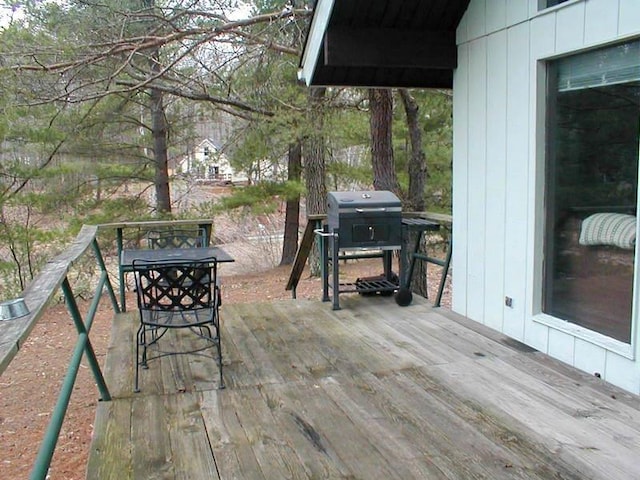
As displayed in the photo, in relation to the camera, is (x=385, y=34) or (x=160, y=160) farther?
(x=160, y=160)

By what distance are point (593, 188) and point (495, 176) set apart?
2.92 feet

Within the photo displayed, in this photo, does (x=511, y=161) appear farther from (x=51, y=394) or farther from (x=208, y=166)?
(x=208, y=166)

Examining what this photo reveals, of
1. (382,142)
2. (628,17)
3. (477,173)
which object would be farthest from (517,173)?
(382,142)

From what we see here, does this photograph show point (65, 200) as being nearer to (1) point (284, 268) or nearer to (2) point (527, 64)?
(1) point (284, 268)

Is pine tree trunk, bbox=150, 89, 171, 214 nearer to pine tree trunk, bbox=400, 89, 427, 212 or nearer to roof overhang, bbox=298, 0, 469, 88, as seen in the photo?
pine tree trunk, bbox=400, 89, 427, 212

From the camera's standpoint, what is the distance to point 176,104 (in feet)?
38.4

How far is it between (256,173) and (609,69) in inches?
346

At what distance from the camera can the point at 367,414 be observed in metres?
3.02

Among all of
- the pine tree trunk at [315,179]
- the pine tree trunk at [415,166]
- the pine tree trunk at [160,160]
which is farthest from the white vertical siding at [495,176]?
the pine tree trunk at [160,160]

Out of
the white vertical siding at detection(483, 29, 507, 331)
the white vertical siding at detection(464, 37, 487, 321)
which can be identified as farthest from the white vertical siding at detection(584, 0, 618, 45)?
the white vertical siding at detection(464, 37, 487, 321)

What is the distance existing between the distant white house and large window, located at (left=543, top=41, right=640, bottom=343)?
8404 mm

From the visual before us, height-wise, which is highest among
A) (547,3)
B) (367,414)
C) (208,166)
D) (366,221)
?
(547,3)

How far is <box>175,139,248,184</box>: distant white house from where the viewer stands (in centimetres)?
1178

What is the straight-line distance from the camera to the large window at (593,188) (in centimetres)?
318
